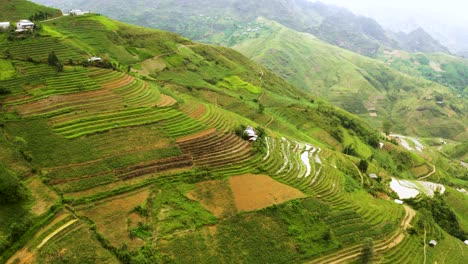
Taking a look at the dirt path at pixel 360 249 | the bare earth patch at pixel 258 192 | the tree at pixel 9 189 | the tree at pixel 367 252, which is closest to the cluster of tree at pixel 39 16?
the tree at pixel 9 189

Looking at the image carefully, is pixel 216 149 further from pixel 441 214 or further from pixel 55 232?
pixel 441 214

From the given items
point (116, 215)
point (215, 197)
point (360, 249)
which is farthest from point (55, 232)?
point (360, 249)

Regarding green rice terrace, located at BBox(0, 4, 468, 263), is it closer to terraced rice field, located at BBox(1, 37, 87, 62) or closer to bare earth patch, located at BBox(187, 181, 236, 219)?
bare earth patch, located at BBox(187, 181, 236, 219)

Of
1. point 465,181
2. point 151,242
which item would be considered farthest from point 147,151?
point 465,181

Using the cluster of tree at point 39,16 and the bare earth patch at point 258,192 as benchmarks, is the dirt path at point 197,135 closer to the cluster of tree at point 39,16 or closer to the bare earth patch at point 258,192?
the bare earth patch at point 258,192

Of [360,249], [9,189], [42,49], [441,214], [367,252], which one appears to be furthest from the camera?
[42,49]

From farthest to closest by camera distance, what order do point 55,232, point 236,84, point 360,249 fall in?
point 236,84 < point 360,249 < point 55,232

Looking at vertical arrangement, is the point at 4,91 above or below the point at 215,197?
above
